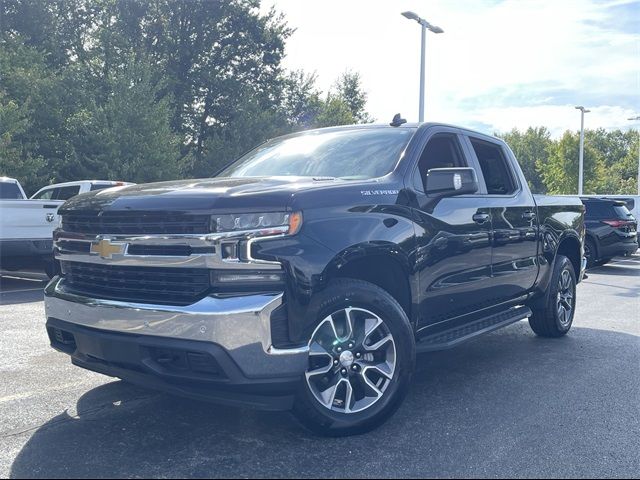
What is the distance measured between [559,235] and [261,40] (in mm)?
28753

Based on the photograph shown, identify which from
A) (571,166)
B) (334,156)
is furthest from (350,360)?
(571,166)

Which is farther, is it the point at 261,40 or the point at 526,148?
the point at 526,148

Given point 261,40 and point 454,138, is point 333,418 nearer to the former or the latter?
point 454,138

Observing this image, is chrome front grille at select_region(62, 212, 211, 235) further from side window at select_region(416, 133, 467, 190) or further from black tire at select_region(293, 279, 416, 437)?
side window at select_region(416, 133, 467, 190)

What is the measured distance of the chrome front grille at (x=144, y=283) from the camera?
126 inches

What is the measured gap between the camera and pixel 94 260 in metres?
3.57

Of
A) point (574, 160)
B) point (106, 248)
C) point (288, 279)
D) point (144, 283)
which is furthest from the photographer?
point (574, 160)

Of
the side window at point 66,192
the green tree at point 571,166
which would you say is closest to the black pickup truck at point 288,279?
the side window at point 66,192

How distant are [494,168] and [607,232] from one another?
9.84 m

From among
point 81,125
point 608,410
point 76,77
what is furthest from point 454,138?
point 76,77

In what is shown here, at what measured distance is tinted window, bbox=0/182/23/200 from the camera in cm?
1153

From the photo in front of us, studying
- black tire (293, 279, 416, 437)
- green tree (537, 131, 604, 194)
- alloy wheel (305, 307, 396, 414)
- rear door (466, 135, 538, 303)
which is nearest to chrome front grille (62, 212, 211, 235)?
black tire (293, 279, 416, 437)

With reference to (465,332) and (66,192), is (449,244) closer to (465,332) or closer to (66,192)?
(465,332)

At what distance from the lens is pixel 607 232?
14.3 m
